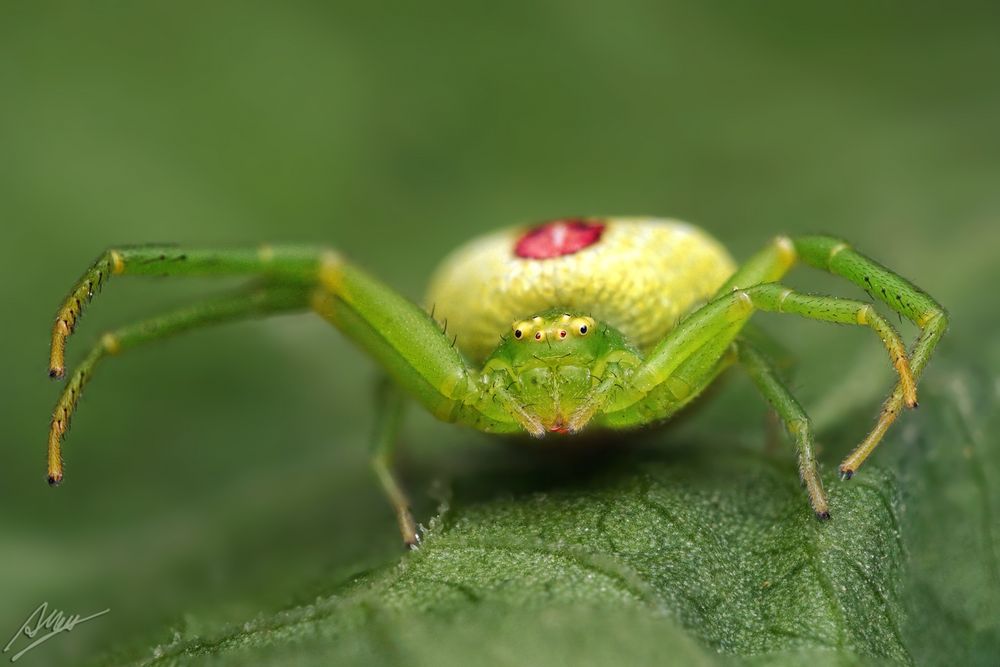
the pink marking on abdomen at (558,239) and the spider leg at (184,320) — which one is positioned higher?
the pink marking on abdomen at (558,239)

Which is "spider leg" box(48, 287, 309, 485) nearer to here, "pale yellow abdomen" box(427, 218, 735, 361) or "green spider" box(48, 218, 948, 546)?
"green spider" box(48, 218, 948, 546)

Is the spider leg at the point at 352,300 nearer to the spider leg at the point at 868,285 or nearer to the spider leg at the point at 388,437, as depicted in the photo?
the spider leg at the point at 388,437

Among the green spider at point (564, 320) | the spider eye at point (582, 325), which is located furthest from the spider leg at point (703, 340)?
the spider eye at point (582, 325)

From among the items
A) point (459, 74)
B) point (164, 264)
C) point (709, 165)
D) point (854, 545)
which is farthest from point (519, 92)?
Result: point (854, 545)

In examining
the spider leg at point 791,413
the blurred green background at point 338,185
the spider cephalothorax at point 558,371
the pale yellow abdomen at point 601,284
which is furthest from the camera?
the blurred green background at point 338,185

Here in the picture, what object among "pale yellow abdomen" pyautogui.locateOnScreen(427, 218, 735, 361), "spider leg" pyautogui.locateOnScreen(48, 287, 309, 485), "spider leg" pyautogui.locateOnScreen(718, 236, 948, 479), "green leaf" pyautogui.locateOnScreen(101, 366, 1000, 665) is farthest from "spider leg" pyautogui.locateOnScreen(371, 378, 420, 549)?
"spider leg" pyautogui.locateOnScreen(718, 236, 948, 479)
